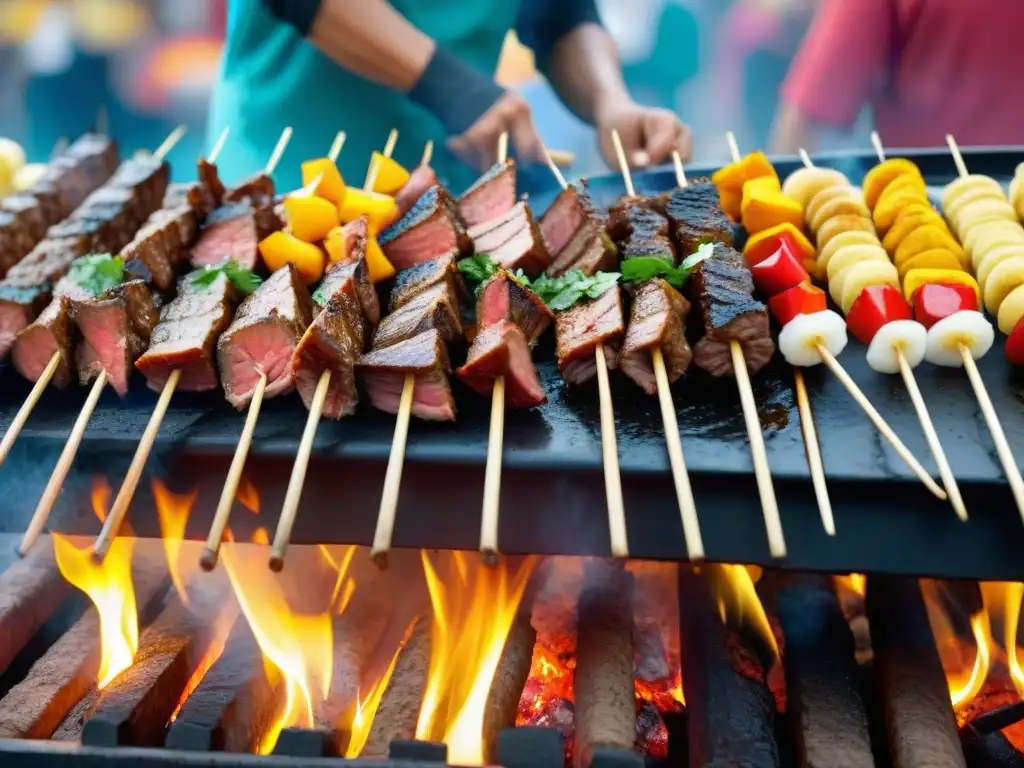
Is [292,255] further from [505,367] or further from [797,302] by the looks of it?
[797,302]

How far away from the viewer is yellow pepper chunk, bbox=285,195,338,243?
3.16m

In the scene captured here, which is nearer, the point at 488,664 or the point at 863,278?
the point at 488,664

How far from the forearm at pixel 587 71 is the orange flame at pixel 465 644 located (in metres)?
3.40

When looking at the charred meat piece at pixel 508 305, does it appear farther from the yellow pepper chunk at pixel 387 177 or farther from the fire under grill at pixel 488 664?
the yellow pepper chunk at pixel 387 177

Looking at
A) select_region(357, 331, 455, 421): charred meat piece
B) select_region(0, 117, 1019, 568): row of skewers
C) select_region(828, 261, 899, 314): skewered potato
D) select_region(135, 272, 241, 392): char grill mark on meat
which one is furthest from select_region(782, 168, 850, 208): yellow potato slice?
select_region(135, 272, 241, 392): char grill mark on meat

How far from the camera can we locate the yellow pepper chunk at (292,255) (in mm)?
3051

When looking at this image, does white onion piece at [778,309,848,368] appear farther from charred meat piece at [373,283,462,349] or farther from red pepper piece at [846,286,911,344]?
charred meat piece at [373,283,462,349]

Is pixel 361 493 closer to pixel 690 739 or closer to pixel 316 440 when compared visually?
pixel 316 440

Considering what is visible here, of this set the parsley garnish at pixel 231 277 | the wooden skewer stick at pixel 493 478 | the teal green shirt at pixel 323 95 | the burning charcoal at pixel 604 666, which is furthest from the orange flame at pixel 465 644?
the teal green shirt at pixel 323 95

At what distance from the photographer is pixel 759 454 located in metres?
2.03

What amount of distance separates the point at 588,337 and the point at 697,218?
94cm

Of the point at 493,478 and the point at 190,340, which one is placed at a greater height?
the point at 190,340

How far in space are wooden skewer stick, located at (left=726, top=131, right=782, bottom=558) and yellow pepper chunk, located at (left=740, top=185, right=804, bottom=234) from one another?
101 cm

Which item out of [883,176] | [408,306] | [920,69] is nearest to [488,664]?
[408,306]
